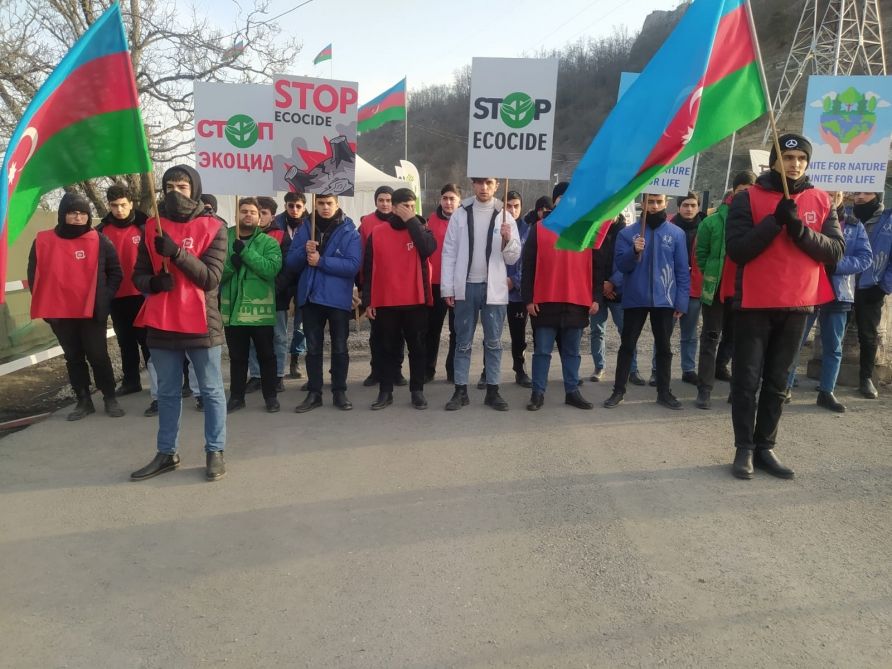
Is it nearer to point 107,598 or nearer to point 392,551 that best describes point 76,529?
point 107,598

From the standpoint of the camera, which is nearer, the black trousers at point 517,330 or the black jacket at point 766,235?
the black jacket at point 766,235

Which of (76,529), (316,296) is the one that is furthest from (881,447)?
(76,529)

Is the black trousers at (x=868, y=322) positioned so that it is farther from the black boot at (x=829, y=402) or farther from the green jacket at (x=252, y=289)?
the green jacket at (x=252, y=289)

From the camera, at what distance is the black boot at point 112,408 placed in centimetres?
607

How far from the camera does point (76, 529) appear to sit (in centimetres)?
381

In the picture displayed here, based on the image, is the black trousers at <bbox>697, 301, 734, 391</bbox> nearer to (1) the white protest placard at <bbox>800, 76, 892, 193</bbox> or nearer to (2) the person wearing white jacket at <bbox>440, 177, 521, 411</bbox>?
(1) the white protest placard at <bbox>800, 76, 892, 193</bbox>

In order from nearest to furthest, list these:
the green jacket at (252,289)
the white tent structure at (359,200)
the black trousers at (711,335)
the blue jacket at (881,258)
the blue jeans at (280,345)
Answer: the green jacket at (252,289)
the blue jacket at (881,258)
the black trousers at (711,335)
the blue jeans at (280,345)
the white tent structure at (359,200)

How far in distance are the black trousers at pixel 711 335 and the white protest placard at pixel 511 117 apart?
2345 mm

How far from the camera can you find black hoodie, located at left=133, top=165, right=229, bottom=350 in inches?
173

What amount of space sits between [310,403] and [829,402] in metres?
5.05

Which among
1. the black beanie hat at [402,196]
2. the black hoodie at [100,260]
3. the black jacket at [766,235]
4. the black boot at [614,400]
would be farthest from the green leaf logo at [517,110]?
the black hoodie at [100,260]

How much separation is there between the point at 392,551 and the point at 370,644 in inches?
30.9

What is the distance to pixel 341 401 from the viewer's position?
248 inches

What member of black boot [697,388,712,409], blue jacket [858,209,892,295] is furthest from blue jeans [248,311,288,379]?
blue jacket [858,209,892,295]
